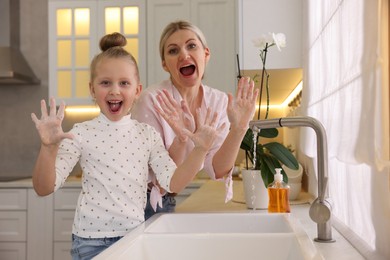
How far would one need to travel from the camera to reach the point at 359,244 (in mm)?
1174

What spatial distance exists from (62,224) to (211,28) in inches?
66.1

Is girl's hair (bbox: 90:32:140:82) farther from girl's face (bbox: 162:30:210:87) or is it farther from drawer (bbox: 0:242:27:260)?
drawer (bbox: 0:242:27:260)

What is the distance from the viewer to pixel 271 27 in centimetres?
248

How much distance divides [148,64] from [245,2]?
1.15 m

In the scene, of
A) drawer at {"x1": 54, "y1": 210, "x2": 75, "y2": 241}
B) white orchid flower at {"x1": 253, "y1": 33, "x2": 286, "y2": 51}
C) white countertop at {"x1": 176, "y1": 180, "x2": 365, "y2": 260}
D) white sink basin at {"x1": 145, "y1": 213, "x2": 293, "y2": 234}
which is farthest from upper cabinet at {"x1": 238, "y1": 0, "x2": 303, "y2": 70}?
drawer at {"x1": 54, "y1": 210, "x2": 75, "y2": 241}

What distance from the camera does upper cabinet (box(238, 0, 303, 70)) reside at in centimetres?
247

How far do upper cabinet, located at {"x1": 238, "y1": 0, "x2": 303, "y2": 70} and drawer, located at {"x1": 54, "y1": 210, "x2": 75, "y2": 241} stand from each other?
1.72m

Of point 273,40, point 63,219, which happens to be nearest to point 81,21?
point 63,219

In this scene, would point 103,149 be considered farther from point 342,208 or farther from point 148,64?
point 148,64

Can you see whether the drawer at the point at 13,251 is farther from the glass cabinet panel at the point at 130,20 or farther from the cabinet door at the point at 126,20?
the glass cabinet panel at the point at 130,20

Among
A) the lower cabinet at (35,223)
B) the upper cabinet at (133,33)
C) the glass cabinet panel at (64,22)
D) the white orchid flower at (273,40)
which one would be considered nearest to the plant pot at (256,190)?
the white orchid flower at (273,40)

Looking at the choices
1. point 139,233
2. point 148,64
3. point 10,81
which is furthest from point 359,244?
point 10,81

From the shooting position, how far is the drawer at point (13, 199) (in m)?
3.46

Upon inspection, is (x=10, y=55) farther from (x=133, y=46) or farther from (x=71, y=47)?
(x=133, y=46)
